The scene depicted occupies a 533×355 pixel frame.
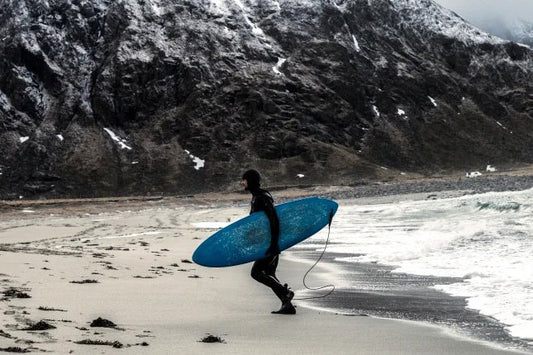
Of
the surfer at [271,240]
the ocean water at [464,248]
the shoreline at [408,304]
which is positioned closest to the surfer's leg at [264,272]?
the surfer at [271,240]

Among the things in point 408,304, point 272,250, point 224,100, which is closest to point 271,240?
point 272,250

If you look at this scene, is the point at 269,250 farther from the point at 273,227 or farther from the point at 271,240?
the point at 273,227

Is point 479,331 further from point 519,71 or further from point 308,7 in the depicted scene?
point 519,71

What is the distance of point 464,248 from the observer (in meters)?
17.2

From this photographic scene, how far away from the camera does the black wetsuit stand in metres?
9.43

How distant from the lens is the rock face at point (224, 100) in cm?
12704

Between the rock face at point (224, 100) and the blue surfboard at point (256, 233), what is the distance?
10684cm

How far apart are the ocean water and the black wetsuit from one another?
9.43 feet

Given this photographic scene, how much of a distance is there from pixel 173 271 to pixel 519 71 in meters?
178

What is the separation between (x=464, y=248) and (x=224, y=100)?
125377 millimetres

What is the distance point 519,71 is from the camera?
176 m

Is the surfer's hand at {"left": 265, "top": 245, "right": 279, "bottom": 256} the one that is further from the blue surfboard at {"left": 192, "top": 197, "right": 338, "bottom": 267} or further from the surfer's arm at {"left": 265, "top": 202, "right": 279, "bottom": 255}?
the blue surfboard at {"left": 192, "top": 197, "right": 338, "bottom": 267}

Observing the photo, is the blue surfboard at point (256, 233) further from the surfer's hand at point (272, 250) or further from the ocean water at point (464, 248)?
the ocean water at point (464, 248)

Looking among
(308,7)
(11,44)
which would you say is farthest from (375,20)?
(11,44)
